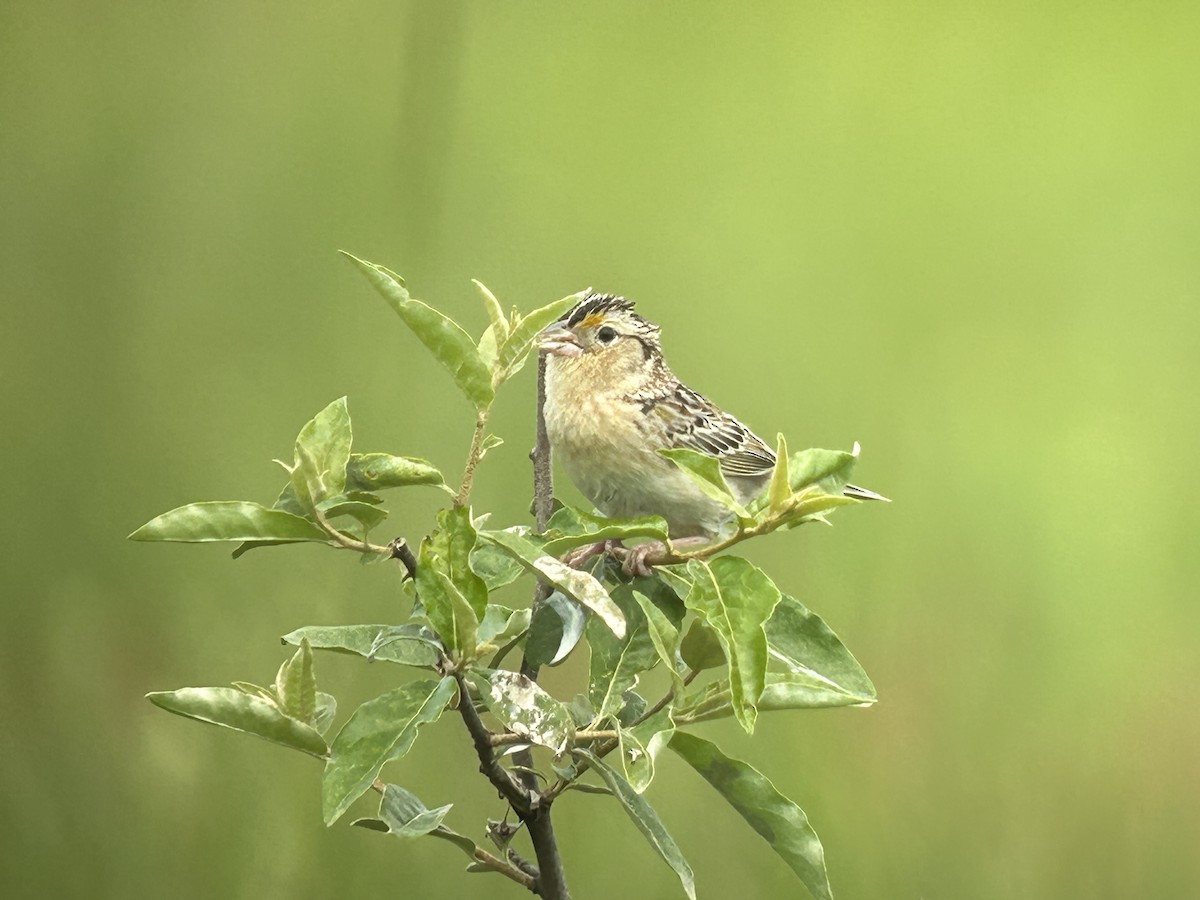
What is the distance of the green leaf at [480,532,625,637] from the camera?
821 millimetres

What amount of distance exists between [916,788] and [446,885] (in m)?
0.66

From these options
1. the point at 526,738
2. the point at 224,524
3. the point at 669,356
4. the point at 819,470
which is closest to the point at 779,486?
the point at 819,470

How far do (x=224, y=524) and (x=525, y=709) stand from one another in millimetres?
229

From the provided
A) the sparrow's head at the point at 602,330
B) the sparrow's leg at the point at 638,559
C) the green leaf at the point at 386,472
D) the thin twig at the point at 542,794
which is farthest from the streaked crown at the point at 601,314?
the green leaf at the point at 386,472

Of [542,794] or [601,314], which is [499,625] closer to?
[542,794]

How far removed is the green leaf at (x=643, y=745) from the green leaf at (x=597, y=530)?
13 cm

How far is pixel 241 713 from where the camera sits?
0.88 m

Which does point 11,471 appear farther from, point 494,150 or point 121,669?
point 494,150

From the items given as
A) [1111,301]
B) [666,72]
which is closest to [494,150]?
[666,72]

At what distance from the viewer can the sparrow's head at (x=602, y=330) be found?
133cm

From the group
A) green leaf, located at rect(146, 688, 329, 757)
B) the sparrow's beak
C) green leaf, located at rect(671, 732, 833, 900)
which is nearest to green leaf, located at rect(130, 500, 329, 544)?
green leaf, located at rect(146, 688, 329, 757)

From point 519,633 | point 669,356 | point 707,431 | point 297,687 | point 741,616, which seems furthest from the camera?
point 669,356

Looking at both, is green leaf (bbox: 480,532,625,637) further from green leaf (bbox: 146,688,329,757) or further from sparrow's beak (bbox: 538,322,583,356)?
sparrow's beak (bbox: 538,322,583,356)

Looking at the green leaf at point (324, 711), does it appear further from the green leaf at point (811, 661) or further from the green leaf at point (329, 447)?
the green leaf at point (811, 661)
